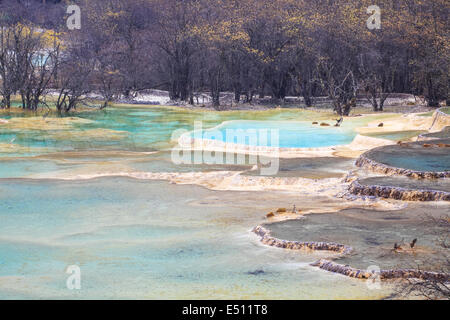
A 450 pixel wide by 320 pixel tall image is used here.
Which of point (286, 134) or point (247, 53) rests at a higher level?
point (247, 53)

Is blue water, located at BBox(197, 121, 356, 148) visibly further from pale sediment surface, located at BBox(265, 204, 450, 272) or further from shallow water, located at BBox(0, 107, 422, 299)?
pale sediment surface, located at BBox(265, 204, 450, 272)

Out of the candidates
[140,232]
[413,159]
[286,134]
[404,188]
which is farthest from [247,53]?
[140,232]

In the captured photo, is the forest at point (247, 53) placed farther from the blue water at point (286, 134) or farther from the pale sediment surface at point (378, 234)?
the pale sediment surface at point (378, 234)

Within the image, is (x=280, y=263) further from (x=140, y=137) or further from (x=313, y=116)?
(x=313, y=116)

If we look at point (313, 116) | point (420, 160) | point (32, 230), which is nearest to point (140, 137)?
point (313, 116)

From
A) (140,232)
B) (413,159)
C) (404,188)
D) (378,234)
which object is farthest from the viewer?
(413,159)

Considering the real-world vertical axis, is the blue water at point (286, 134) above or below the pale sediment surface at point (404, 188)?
above

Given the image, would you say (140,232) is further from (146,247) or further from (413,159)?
(413,159)

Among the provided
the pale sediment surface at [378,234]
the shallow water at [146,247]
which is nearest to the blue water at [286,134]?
the shallow water at [146,247]

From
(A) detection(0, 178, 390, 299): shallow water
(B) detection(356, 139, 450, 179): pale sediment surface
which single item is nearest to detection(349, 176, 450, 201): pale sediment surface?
(B) detection(356, 139, 450, 179): pale sediment surface
